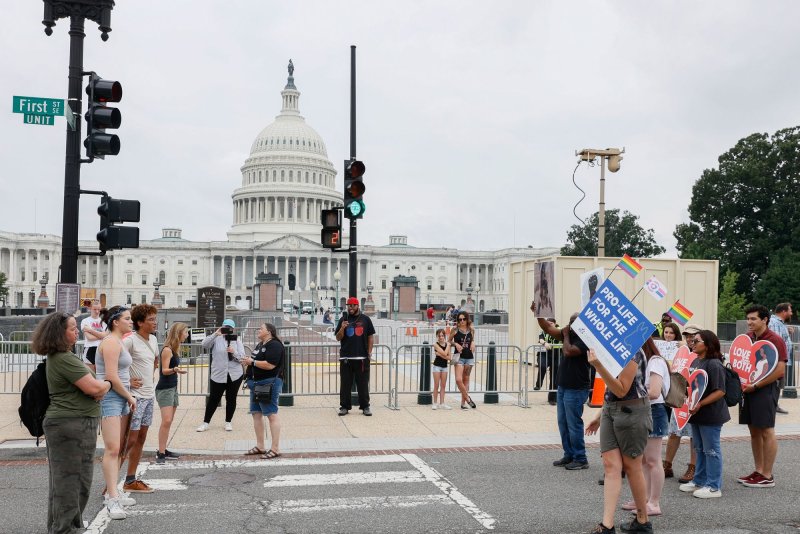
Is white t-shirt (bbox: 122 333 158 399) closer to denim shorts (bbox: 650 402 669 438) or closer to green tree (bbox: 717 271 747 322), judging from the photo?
denim shorts (bbox: 650 402 669 438)

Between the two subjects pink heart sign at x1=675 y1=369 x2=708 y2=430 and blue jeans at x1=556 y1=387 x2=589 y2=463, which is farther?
blue jeans at x1=556 y1=387 x2=589 y2=463

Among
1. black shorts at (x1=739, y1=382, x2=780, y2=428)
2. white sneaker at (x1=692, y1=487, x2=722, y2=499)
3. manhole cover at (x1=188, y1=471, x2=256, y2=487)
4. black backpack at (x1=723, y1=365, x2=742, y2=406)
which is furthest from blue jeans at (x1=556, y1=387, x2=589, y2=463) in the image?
manhole cover at (x1=188, y1=471, x2=256, y2=487)

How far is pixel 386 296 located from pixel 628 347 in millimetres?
141537

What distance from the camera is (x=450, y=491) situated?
7.97 metres

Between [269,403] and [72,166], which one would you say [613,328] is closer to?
[269,403]

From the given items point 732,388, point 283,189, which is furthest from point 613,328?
point 283,189

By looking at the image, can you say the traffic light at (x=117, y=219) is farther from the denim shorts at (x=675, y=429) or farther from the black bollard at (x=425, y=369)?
the denim shorts at (x=675, y=429)

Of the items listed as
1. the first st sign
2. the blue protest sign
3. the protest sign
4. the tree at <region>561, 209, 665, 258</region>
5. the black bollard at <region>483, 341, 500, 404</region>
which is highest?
the tree at <region>561, 209, 665, 258</region>

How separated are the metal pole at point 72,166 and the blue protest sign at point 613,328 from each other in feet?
21.2

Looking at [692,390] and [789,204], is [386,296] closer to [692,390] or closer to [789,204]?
[789,204]

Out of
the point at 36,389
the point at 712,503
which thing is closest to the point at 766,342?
the point at 712,503

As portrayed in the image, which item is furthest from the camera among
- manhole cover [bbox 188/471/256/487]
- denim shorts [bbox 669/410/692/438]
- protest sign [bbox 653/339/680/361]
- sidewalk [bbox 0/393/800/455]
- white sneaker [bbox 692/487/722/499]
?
sidewalk [bbox 0/393/800/455]

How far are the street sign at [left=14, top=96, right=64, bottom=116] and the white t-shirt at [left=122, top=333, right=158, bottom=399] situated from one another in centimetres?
299

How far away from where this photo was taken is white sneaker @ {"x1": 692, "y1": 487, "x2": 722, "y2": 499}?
7.86 metres
